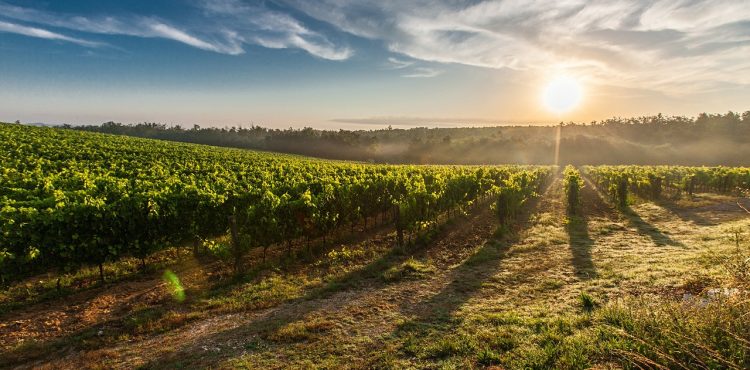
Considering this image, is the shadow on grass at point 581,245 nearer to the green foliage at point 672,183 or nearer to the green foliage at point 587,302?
the green foliage at point 587,302

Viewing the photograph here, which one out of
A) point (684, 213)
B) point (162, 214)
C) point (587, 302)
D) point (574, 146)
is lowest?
point (587, 302)

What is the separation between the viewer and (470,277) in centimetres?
1253

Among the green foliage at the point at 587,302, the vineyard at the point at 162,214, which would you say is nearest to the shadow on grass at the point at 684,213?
the vineyard at the point at 162,214

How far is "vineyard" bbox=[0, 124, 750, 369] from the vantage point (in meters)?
7.23

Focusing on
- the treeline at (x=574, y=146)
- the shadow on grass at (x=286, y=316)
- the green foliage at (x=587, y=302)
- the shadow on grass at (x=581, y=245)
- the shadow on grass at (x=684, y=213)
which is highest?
the treeline at (x=574, y=146)

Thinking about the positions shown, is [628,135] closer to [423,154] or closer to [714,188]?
[423,154]

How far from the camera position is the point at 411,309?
9922 millimetres

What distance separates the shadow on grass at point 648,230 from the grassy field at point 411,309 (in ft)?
0.83

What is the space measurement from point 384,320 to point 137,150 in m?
43.6

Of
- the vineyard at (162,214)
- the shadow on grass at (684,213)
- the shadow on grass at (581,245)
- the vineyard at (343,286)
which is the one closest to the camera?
the vineyard at (343,286)

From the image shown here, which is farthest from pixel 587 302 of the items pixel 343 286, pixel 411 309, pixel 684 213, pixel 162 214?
pixel 684 213

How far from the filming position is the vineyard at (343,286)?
285 inches

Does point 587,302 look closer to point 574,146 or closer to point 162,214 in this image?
point 162,214

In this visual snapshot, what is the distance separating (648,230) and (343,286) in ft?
55.3
